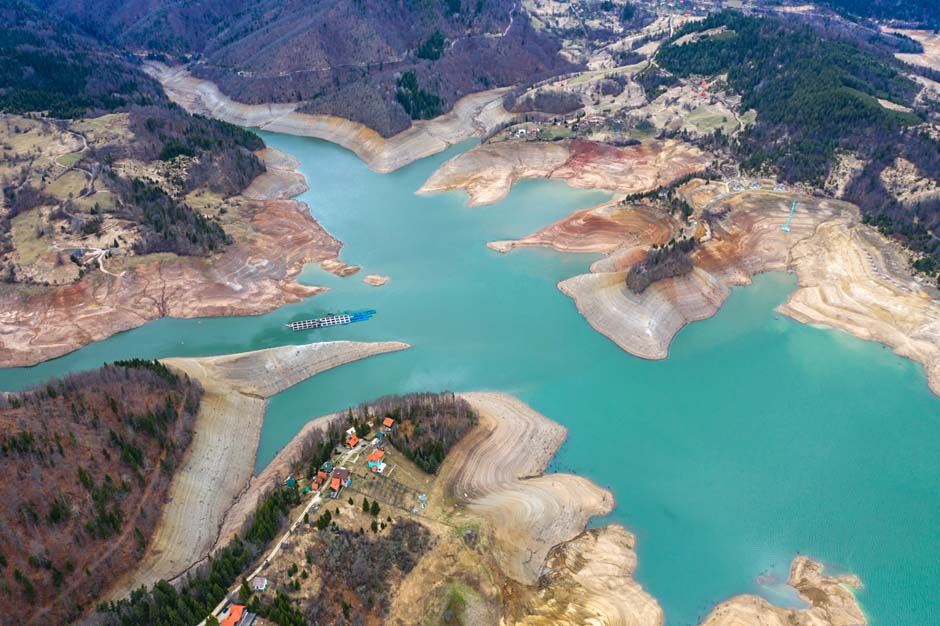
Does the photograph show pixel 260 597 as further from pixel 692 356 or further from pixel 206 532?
pixel 692 356

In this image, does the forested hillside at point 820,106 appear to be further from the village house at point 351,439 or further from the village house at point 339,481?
the village house at point 339,481

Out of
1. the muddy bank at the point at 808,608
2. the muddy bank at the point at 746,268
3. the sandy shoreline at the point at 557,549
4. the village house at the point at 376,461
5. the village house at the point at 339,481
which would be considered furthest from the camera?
the muddy bank at the point at 746,268

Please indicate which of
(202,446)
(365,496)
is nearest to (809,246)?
(365,496)

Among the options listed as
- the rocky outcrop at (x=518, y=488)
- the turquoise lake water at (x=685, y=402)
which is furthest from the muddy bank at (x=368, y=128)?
the rocky outcrop at (x=518, y=488)

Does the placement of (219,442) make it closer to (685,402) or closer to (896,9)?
(685,402)

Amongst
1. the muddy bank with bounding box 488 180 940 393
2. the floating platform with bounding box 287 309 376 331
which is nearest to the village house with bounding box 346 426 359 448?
the floating platform with bounding box 287 309 376 331

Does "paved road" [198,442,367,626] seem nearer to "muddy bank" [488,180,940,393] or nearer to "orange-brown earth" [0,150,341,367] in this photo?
"orange-brown earth" [0,150,341,367]
